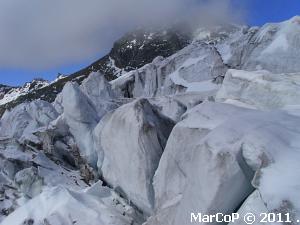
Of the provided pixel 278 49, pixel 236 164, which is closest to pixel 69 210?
pixel 236 164

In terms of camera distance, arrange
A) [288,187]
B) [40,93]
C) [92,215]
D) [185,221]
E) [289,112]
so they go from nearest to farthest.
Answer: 1. [288,187]
2. [185,221]
3. [289,112]
4. [92,215]
5. [40,93]

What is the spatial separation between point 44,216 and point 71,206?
Answer: 2.77 ft

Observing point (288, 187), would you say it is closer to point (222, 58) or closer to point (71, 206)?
point (71, 206)

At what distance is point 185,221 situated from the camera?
37.0 ft

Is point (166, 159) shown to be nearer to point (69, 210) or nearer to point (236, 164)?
point (69, 210)

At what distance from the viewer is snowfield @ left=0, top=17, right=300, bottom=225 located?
1012cm

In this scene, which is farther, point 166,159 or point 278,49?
point 278,49

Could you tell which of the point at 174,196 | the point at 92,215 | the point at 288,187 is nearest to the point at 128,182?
the point at 92,215

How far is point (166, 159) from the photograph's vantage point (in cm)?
1395

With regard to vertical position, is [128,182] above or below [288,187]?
below

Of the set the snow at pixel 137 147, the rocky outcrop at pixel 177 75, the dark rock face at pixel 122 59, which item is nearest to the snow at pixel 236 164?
the snow at pixel 137 147

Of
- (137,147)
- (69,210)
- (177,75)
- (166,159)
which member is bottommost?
(177,75)

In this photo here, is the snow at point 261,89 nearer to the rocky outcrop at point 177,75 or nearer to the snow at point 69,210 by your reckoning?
the snow at point 69,210

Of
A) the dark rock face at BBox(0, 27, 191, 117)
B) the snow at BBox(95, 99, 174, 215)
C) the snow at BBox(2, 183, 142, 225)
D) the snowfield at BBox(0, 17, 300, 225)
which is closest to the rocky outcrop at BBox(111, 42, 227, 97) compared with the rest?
the snowfield at BBox(0, 17, 300, 225)
